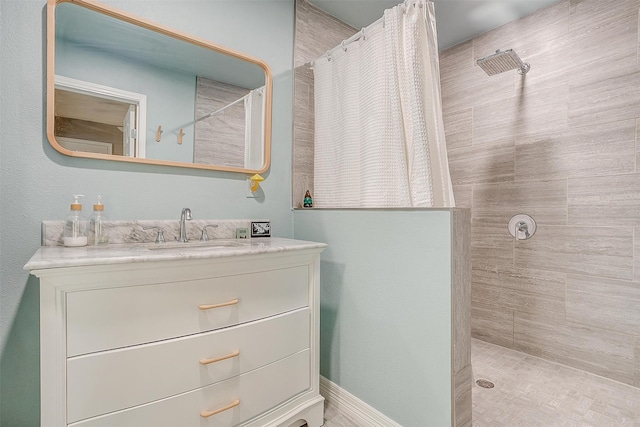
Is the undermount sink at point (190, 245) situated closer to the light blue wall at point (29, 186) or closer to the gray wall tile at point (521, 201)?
the light blue wall at point (29, 186)

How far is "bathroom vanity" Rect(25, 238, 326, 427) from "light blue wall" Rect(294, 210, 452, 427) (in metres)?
0.23

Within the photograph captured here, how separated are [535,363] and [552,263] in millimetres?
671

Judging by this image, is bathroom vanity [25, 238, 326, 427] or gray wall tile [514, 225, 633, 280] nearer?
bathroom vanity [25, 238, 326, 427]

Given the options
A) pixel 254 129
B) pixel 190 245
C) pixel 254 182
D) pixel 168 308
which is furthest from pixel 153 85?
pixel 168 308

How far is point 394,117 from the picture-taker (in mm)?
1446

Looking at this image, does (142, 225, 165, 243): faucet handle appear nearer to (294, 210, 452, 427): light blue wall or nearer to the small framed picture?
the small framed picture

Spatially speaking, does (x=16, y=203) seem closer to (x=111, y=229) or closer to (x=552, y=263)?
(x=111, y=229)

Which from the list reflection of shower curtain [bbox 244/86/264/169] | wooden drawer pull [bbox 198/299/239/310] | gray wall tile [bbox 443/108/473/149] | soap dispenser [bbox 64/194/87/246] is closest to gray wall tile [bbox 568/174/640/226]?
gray wall tile [bbox 443/108/473/149]

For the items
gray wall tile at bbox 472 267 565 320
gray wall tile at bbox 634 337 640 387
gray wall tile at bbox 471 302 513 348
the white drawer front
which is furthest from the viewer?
gray wall tile at bbox 471 302 513 348

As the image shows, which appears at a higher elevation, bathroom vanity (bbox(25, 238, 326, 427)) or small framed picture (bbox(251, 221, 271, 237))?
small framed picture (bbox(251, 221, 271, 237))

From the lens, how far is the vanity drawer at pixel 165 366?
864mm

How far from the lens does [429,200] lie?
1339mm

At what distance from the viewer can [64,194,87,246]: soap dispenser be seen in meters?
1.19

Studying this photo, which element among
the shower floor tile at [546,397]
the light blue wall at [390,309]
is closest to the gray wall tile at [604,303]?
the shower floor tile at [546,397]
